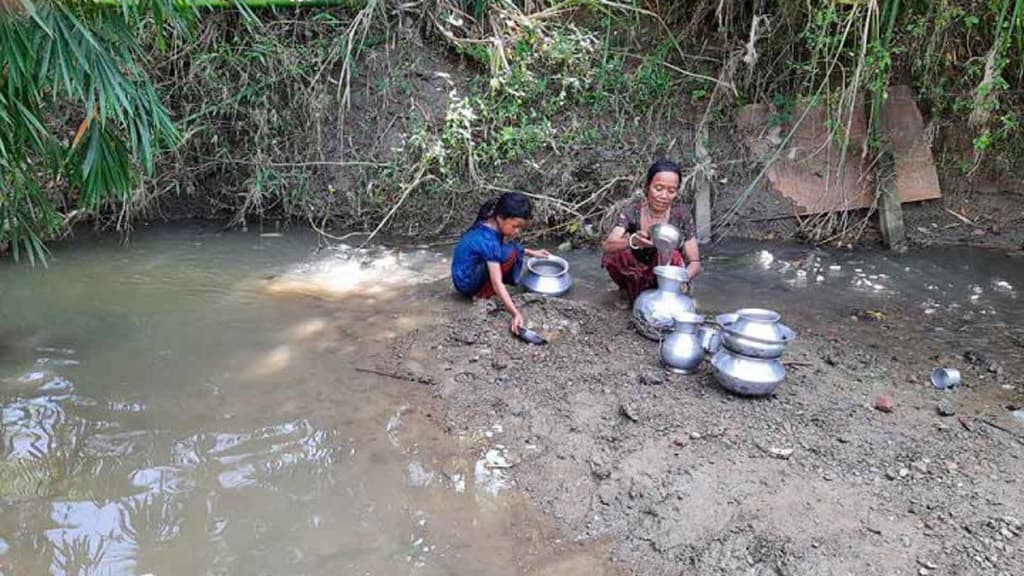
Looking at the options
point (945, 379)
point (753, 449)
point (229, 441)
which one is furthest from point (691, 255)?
point (229, 441)

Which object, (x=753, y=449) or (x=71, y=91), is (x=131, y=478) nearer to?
(x=71, y=91)

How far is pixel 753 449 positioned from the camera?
2.75m

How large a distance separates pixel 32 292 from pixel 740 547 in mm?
4441

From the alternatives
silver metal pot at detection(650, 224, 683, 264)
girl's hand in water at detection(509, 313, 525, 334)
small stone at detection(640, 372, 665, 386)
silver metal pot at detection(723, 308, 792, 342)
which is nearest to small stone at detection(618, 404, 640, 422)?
small stone at detection(640, 372, 665, 386)

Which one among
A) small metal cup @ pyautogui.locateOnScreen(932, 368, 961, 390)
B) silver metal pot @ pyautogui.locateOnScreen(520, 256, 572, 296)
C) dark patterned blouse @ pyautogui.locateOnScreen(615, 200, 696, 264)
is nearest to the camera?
small metal cup @ pyautogui.locateOnScreen(932, 368, 961, 390)

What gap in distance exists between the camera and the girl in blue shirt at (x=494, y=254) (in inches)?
156

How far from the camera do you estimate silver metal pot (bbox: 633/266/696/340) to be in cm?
363

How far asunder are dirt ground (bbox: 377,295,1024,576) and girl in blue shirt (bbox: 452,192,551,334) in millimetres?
325

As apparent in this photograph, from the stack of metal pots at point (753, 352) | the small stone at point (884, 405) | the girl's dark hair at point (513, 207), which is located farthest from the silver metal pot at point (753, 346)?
the girl's dark hair at point (513, 207)

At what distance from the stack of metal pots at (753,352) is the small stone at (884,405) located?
1.36 feet

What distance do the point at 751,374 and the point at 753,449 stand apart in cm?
36

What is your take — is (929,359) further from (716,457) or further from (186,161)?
(186,161)

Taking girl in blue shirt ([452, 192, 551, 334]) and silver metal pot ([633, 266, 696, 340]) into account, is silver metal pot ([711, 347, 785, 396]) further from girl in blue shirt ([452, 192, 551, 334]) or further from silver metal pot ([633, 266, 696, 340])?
girl in blue shirt ([452, 192, 551, 334])

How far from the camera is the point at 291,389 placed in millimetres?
3363
